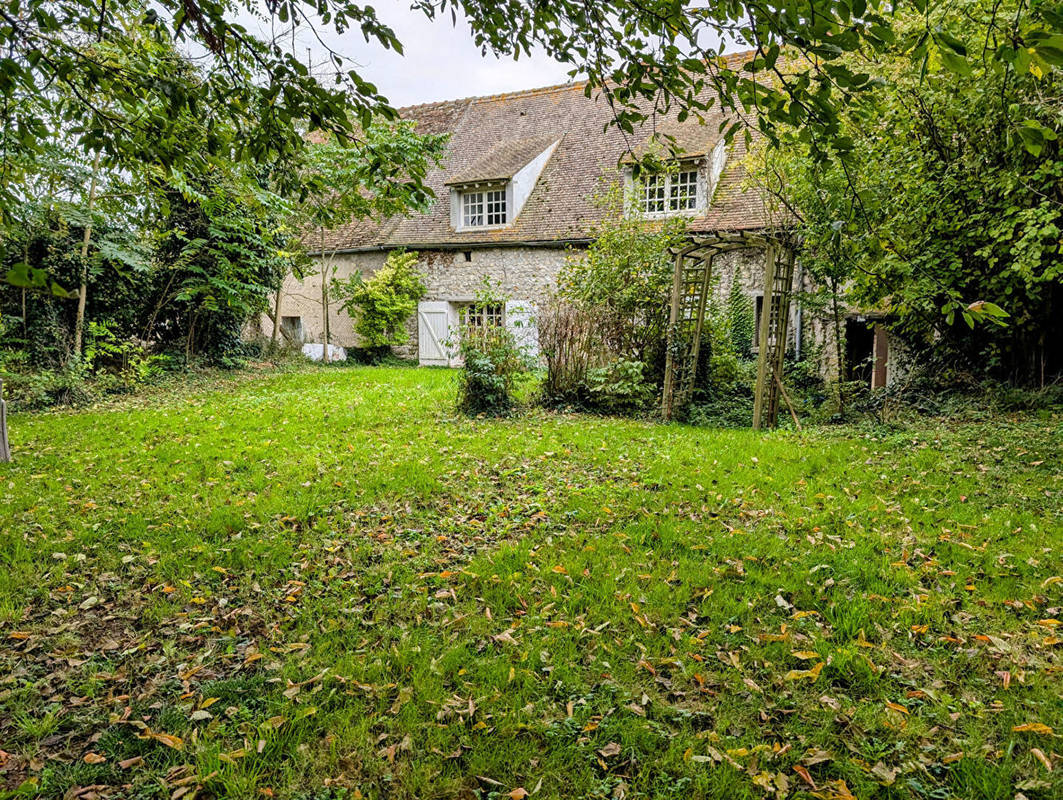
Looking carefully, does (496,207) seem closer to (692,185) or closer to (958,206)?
(692,185)

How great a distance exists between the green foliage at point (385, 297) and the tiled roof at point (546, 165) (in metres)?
0.88

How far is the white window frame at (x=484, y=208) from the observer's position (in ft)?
54.2

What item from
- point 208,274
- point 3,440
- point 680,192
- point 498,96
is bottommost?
point 3,440

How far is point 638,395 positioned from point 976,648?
6.47 meters

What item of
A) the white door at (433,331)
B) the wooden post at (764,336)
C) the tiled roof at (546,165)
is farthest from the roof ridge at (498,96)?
the wooden post at (764,336)

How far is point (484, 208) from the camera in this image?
1673 centimetres

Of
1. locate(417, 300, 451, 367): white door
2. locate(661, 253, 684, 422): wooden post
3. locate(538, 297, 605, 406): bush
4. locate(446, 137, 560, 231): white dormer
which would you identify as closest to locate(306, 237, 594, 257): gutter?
locate(446, 137, 560, 231): white dormer

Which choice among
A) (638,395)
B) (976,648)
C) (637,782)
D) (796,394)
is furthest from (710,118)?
(637,782)

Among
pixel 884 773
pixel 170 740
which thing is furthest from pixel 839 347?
pixel 170 740

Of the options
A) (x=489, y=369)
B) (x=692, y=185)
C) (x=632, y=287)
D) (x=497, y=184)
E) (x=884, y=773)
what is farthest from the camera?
(x=497, y=184)

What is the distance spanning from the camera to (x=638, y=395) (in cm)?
921

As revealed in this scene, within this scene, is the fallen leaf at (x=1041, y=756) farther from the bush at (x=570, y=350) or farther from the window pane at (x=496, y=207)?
the window pane at (x=496, y=207)

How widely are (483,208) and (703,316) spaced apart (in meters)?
9.91

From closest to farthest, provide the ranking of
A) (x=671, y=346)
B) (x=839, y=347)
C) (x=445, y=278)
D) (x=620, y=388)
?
(x=671, y=346)
(x=620, y=388)
(x=839, y=347)
(x=445, y=278)
